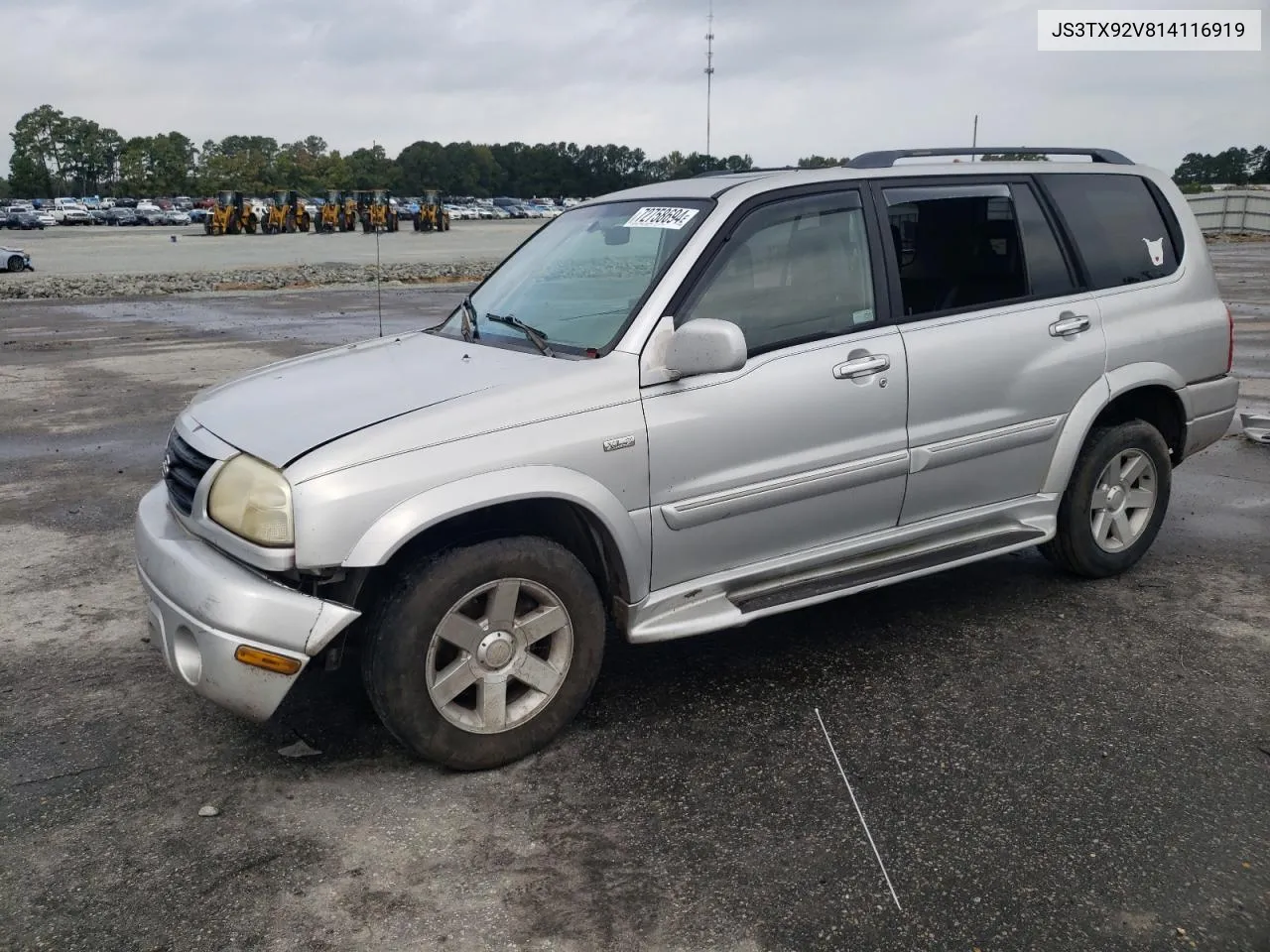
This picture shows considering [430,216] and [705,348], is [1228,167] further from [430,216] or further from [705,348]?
[705,348]

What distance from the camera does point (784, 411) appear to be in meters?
3.90

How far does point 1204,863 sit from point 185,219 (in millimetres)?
92469

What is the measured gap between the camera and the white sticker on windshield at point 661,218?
4102 millimetres

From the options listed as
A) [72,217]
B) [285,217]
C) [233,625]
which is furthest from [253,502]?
[72,217]

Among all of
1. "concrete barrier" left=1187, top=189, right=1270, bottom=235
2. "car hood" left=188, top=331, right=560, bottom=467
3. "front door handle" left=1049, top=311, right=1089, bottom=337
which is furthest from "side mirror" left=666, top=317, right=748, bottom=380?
"concrete barrier" left=1187, top=189, right=1270, bottom=235

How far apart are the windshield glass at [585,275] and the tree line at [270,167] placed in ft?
411

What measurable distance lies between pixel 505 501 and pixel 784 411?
1.09 metres

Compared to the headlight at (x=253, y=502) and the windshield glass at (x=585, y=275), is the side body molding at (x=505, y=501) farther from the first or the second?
the windshield glass at (x=585, y=275)

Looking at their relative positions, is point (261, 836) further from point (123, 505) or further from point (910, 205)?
point (123, 505)

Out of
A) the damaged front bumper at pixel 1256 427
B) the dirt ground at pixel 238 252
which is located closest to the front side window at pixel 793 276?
the damaged front bumper at pixel 1256 427

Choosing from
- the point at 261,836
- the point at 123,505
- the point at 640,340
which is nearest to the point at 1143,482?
the point at 640,340

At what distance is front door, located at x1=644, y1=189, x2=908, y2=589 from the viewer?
374cm

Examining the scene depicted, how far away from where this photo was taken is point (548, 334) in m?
4.07

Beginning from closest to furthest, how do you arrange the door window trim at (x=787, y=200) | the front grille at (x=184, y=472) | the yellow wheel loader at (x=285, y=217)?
the front grille at (x=184, y=472) → the door window trim at (x=787, y=200) → the yellow wheel loader at (x=285, y=217)
